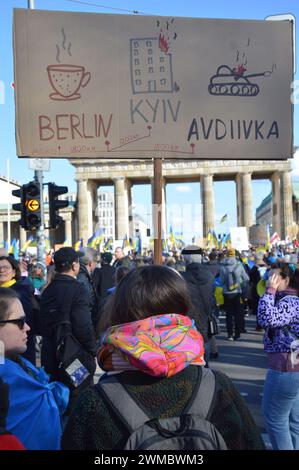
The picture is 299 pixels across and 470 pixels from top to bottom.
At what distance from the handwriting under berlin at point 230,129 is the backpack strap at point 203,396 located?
341 centimetres

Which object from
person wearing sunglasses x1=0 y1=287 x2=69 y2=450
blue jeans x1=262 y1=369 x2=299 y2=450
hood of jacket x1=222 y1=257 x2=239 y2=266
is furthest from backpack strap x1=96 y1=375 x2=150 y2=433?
hood of jacket x1=222 y1=257 x2=239 y2=266

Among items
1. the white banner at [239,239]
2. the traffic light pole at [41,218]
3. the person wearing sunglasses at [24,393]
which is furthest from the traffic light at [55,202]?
the white banner at [239,239]

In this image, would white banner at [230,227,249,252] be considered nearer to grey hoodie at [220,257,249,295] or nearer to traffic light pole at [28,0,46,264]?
grey hoodie at [220,257,249,295]

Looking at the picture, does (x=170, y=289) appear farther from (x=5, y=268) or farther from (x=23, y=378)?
(x=5, y=268)

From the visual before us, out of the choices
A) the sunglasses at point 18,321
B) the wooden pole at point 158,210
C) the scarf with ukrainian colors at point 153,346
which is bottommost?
the sunglasses at point 18,321

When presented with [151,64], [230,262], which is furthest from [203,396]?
[230,262]

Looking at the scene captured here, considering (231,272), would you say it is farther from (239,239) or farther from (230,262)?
(239,239)

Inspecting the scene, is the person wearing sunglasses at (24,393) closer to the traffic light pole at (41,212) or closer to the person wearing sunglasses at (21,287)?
the person wearing sunglasses at (21,287)

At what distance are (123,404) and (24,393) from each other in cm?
101

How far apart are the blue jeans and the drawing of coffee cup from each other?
2.98m

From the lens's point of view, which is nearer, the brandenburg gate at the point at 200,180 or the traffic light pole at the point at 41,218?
A: the traffic light pole at the point at 41,218

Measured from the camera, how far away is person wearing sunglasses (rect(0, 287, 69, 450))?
2.41m

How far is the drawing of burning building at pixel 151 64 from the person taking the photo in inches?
193

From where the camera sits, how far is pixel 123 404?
169cm
